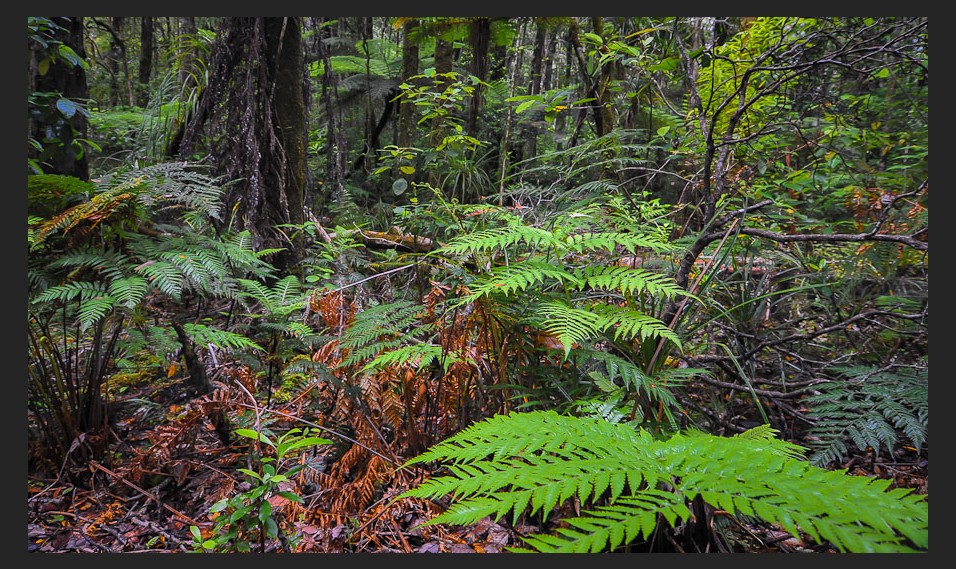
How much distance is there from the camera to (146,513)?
2023 mm

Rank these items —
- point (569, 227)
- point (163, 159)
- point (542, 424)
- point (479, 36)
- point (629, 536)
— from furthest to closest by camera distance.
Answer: point (479, 36) → point (163, 159) → point (569, 227) → point (542, 424) → point (629, 536)

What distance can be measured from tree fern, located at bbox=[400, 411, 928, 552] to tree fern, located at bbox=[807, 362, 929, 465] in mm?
1046

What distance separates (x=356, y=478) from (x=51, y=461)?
1499 mm

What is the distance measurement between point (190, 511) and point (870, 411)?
3.07 meters

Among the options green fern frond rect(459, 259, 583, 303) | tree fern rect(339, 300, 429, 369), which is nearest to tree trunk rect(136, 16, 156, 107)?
tree fern rect(339, 300, 429, 369)

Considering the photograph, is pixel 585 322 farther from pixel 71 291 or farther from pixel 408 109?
pixel 408 109

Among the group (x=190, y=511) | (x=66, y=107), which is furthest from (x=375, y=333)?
(x=66, y=107)

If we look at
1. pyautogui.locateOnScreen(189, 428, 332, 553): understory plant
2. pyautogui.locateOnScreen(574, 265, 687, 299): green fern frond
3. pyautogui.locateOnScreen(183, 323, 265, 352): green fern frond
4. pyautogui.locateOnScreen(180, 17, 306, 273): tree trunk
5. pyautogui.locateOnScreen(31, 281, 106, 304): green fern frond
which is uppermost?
pyautogui.locateOnScreen(180, 17, 306, 273): tree trunk

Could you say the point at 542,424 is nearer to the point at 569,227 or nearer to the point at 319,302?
the point at 569,227

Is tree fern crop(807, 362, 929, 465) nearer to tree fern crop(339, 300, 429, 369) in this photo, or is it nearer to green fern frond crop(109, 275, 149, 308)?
tree fern crop(339, 300, 429, 369)

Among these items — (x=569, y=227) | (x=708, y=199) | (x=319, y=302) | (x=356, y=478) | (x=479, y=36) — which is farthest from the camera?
(x=479, y=36)

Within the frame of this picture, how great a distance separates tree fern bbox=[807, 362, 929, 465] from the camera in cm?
198

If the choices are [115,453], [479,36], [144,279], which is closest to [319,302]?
[144,279]

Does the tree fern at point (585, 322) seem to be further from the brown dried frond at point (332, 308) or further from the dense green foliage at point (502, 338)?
the brown dried frond at point (332, 308)
